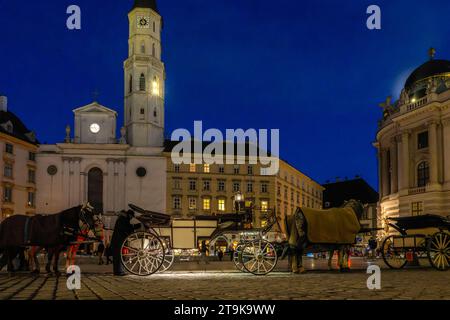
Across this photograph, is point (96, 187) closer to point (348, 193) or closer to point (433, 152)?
point (433, 152)

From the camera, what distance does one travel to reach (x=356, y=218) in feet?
59.7

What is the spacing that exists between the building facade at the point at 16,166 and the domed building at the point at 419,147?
140ft

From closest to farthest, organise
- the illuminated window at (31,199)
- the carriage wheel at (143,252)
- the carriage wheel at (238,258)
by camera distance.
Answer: the carriage wheel at (143,252) → the carriage wheel at (238,258) → the illuminated window at (31,199)

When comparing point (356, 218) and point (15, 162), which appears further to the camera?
point (15, 162)

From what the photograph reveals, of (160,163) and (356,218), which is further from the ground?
(160,163)

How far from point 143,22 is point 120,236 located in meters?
75.9

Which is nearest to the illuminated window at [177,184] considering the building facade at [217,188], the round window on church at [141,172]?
the building facade at [217,188]

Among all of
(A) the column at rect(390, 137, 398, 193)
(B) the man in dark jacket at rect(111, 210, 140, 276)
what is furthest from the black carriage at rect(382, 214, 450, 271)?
(A) the column at rect(390, 137, 398, 193)

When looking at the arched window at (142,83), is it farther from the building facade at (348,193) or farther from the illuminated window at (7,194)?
the building facade at (348,193)

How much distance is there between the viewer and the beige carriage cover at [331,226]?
1691cm
